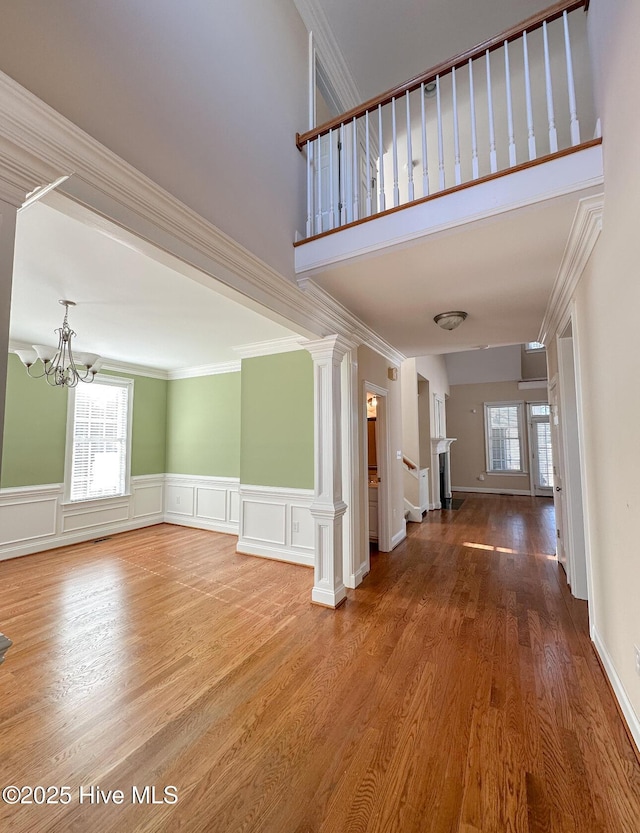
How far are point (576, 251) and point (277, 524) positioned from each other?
12.3 feet

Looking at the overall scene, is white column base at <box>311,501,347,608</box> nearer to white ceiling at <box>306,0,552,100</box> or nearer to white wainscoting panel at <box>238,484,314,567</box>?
white wainscoting panel at <box>238,484,314,567</box>

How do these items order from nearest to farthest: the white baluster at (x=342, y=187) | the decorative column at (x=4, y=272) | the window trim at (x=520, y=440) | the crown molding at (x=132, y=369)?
the decorative column at (x=4, y=272) → the white baluster at (x=342, y=187) → the crown molding at (x=132, y=369) → the window trim at (x=520, y=440)

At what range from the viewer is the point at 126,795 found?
4.62 ft

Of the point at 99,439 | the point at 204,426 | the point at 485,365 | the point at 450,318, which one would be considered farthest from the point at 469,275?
the point at 485,365

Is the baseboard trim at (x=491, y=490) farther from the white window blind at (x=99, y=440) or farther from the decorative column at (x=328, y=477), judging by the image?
the white window blind at (x=99, y=440)

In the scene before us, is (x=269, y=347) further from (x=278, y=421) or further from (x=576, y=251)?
(x=576, y=251)

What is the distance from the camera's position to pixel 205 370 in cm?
584

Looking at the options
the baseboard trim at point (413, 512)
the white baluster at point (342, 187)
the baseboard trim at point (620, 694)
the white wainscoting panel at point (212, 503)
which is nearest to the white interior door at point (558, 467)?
the baseboard trim at point (620, 694)

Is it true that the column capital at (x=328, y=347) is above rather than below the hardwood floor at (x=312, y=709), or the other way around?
above

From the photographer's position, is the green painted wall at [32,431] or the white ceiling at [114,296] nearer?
the white ceiling at [114,296]

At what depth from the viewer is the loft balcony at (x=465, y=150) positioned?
1.80 meters

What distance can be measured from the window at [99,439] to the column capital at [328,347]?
3.72 meters

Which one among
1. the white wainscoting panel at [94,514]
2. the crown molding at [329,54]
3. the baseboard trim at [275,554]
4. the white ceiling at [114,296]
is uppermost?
the crown molding at [329,54]

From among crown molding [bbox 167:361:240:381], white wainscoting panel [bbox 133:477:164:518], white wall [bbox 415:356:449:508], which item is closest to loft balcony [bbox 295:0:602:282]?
crown molding [bbox 167:361:240:381]
